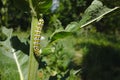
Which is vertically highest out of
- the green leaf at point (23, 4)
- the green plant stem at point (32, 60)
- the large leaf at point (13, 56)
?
the green leaf at point (23, 4)

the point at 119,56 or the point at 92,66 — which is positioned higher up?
the point at 92,66

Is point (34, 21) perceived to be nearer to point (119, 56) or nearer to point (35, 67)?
point (35, 67)

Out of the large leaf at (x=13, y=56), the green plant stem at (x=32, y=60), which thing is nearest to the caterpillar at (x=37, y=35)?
the green plant stem at (x=32, y=60)

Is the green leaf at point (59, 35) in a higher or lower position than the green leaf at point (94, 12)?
lower

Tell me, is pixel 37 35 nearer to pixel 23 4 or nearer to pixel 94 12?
pixel 23 4

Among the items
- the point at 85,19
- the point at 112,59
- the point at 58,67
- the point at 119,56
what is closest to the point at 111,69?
the point at 112,59

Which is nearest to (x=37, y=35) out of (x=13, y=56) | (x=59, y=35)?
(x=59, y=35)

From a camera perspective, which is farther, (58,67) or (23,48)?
(58,67)

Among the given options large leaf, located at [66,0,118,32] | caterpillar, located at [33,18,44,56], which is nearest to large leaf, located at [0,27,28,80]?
caterpillar, located at [33,18,44,56]

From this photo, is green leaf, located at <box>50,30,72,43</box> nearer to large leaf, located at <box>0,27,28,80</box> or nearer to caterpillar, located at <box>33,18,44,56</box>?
caterpillar, located at <box>33,18,44,56</box>

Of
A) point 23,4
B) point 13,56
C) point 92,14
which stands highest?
point 23,4

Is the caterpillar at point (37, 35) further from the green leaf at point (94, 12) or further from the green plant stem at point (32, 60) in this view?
the green leaf at point (94, 12)
